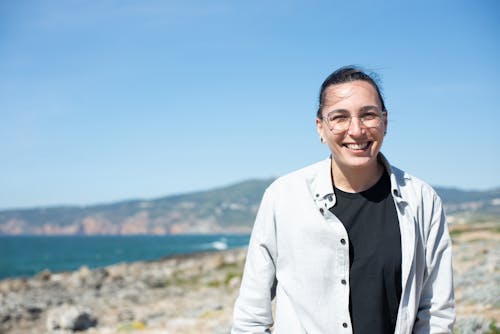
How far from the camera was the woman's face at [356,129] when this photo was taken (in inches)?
104

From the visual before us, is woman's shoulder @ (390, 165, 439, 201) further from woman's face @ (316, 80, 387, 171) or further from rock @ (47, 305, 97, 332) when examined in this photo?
rock @ (47, 305, 97, 332)

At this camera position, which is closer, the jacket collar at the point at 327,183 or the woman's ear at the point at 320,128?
the jacket collar at the point at 327,183

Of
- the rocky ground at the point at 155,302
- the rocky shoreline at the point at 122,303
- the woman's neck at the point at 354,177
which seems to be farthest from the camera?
the rocky shoreline at the point at 122,303

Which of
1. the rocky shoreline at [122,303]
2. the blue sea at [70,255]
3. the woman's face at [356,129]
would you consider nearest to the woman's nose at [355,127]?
the woman's face at [356,129]

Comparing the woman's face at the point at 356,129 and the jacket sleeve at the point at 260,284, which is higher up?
the woman's face at the point at 356,129

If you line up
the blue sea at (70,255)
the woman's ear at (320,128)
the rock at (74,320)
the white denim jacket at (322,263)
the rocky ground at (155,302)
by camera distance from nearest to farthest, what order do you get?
1. the white denim jacket at (322,263)
2. the woman's ear at (320,128)
3. the rocky ground at (155,302)
4. the rock at (74,320)
5. the blue sea at (70,255)

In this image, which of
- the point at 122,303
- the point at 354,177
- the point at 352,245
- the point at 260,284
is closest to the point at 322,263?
the point at 352,245

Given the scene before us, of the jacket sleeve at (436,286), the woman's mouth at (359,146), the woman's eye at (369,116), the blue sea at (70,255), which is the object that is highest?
the woman's eye at (369,116)

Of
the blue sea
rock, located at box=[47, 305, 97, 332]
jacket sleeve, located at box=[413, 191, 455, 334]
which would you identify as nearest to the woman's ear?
jacket sleeve, located at box=[413, 191, 455, 334]

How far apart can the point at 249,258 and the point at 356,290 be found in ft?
1.82

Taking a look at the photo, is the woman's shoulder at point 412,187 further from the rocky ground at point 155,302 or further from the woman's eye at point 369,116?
the rocky ground at point 155,302

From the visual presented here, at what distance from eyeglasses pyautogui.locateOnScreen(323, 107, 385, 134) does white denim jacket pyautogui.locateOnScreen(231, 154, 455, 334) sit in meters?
0.22

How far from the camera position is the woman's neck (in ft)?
9.00

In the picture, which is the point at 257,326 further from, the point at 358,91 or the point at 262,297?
the point at 358,91
